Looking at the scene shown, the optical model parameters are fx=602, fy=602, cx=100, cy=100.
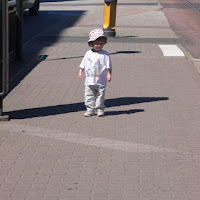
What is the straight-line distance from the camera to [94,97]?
8.48m

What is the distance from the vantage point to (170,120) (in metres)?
8.30

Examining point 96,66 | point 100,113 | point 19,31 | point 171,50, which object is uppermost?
point 96,66

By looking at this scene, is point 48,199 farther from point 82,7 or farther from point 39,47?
point 82,7

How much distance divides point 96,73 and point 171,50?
6973 mm

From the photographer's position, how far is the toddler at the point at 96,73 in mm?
8266

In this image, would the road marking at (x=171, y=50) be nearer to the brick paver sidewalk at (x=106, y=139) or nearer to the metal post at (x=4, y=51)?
the brick paver sidewalk at (x=106, y=139)

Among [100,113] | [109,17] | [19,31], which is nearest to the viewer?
[100,113]

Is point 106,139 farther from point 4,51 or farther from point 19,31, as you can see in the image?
point 19,31

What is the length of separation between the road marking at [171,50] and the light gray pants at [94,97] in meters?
6.16

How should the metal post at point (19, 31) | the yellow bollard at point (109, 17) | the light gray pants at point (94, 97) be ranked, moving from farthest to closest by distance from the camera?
1. the yellow bollard at point (109, 17)
2. the metal post at point (19, 31)
3. the light gray pants at point (94, 97)

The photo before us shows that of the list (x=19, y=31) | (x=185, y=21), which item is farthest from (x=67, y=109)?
(x=185, y=21)

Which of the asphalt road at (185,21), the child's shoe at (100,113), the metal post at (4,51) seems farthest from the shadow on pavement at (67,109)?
the asphalt road at (185,21)

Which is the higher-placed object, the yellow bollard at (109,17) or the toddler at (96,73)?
the toddler at (96,73)

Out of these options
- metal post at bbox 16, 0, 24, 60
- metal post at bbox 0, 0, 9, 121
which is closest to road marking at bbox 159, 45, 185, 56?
metal post at bbox 16, 0, 24, 60
